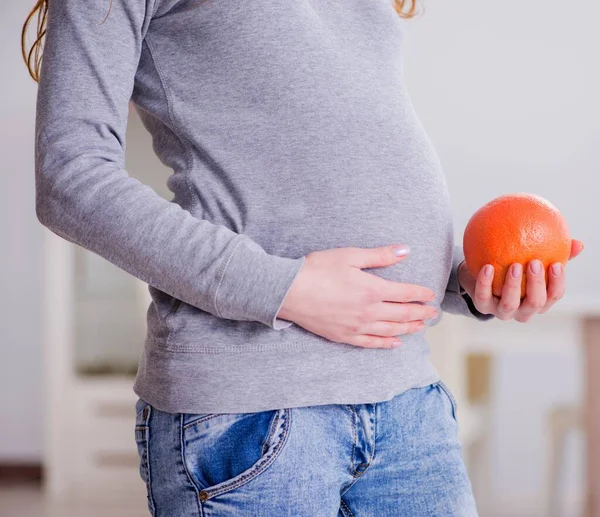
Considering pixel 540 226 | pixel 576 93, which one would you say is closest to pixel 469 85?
pixel 576 93

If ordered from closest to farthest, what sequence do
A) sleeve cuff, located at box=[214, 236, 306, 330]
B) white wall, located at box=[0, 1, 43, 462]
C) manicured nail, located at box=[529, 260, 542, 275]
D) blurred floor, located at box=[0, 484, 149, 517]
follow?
sleeve cuff, located at box=[214, 236, 306, 330] < manicured nail, located at box=[529, 260, 542, 275] < blurred floor, located at box=[0, 484, 149, 517] < white wall, located at box=[0, 1, 43, 462]

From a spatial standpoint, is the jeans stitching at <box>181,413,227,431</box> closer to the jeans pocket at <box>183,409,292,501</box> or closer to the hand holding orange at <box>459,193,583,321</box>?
the jeans pocket at <box>183,409,292,501</box>

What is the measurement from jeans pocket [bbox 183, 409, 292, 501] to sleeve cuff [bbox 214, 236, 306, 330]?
0.09m

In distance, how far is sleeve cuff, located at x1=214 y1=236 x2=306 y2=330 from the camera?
0.61 metres

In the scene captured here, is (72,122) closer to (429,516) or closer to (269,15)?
(269,15)

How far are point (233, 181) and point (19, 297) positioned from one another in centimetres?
350

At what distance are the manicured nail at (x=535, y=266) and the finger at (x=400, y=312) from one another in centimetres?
10

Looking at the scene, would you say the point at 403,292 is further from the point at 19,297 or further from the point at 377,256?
the point at 19,297

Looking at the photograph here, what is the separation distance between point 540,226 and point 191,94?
1.17ft

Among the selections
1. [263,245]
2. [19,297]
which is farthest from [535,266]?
[19,297]

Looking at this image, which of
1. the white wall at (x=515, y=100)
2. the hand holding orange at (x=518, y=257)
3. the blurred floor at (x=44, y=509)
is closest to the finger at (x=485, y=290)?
the hand holding orange at (x=518, y=257)

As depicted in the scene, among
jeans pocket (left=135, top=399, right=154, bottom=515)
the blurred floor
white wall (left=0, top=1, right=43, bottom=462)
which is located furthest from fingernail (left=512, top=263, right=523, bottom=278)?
white wall (left=0, top=1, right=43, bottom=462)

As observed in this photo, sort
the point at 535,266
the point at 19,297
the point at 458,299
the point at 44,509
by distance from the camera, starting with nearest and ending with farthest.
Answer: the point at 535,266, the point at 458,299, the point at 44,509, the point at 19,297

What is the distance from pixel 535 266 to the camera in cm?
71
